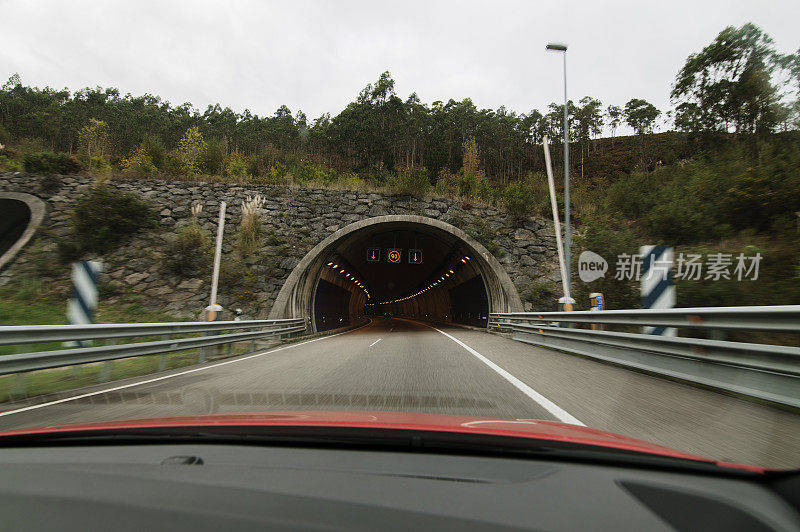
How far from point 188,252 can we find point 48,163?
31.3ft

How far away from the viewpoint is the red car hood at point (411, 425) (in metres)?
2.00

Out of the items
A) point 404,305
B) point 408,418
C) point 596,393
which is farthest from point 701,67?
point 404,305

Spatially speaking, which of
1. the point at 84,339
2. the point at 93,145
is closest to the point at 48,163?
the point at 93,145

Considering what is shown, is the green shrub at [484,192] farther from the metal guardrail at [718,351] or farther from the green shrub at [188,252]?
the metal guardrail at [718,351]

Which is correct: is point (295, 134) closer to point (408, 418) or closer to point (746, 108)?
point (746, 108)

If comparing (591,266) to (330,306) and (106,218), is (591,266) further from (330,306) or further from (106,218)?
(106,218)

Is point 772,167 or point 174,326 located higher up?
point 772,167

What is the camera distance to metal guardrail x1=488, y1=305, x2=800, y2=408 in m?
4.21

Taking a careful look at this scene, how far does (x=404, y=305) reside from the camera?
77375 millimetres

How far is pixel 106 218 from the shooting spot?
2103 cm

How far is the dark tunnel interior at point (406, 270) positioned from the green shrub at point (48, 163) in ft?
46.8

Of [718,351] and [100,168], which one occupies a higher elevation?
[100,168]

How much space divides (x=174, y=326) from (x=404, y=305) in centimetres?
6852

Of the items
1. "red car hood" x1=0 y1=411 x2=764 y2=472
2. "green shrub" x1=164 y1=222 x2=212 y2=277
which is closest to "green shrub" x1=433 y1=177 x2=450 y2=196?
"green shrub" x1=164 y1=222 x2=212 y2=277
